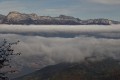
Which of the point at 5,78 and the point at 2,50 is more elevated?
the point at 2,50

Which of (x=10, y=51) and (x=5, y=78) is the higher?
(x=10, y=51)

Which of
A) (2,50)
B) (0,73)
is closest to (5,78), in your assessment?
(0,73)

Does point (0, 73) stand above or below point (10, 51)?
below

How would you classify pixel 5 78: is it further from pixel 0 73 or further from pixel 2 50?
pixel 2 50
